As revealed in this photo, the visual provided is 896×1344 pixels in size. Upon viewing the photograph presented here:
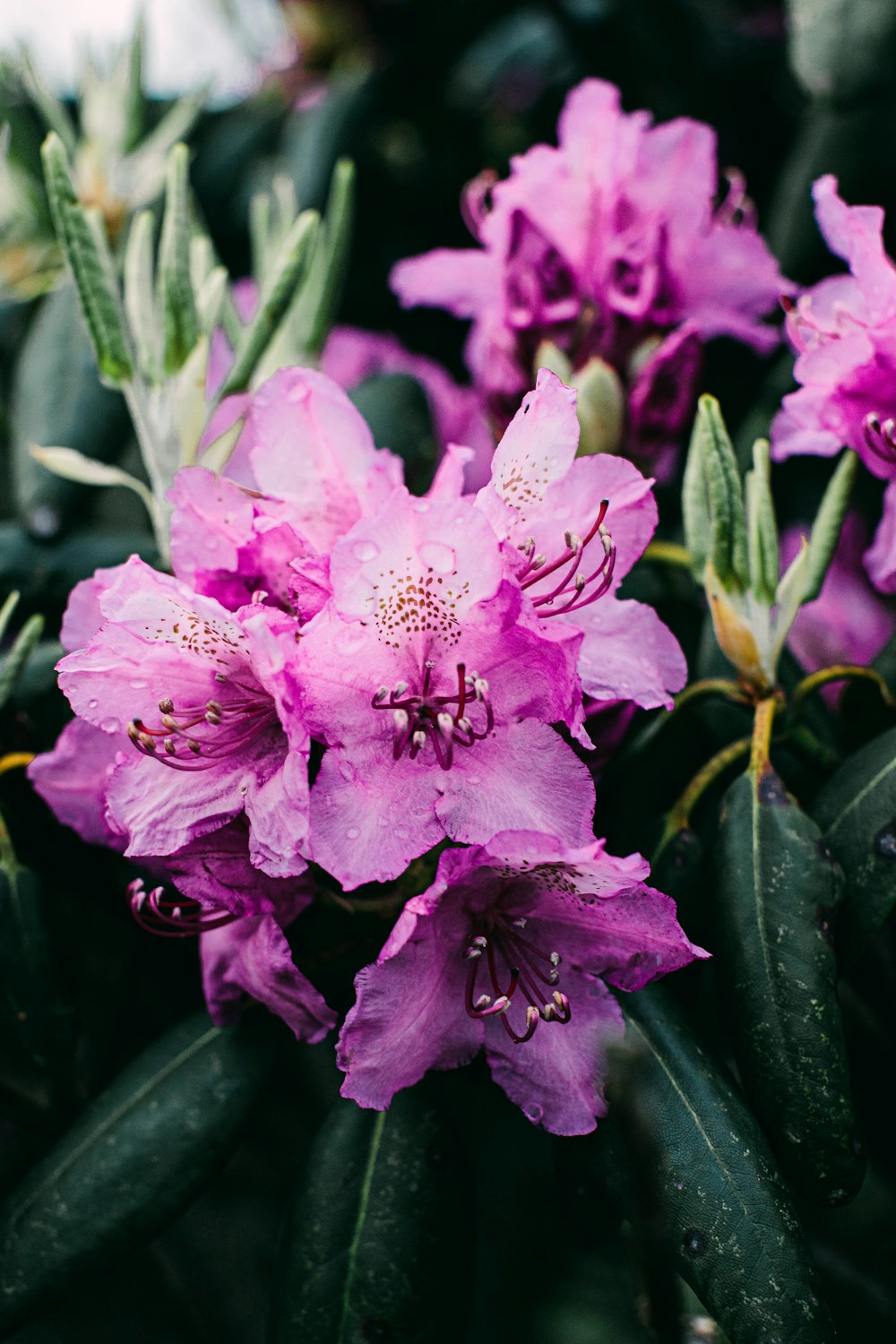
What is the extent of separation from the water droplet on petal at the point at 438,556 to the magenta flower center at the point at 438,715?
55 millimetres

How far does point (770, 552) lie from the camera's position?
0.80 metres

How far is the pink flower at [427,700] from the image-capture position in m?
0.62

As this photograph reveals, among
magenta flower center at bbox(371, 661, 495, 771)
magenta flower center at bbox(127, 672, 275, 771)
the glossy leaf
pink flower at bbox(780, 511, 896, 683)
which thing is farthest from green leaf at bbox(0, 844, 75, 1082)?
pink flower at bbox(780, 511, 896, 683)

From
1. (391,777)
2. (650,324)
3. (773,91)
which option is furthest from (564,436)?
(773,91)

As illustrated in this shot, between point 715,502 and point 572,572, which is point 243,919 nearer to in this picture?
point 572,572

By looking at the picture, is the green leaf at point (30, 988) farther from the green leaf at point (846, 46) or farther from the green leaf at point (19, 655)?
the green leaf at point (846, 46)

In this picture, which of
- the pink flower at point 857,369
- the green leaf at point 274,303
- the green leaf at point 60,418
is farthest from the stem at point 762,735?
the green leaf at point 60,418

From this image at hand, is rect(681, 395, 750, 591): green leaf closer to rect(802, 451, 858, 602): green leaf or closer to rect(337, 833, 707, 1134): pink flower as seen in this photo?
rect(802, 451, 858, 602): green leaf

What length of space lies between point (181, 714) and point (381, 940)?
198 mm

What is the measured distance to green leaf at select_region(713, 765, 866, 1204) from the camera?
26.0 inches

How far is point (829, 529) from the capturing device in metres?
0.82

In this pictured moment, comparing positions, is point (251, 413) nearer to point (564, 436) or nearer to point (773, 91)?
point (564, 436)

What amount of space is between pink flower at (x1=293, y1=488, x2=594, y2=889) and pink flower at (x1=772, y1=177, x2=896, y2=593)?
11.7 inches

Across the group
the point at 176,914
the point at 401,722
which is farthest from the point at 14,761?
the point at 401,722
